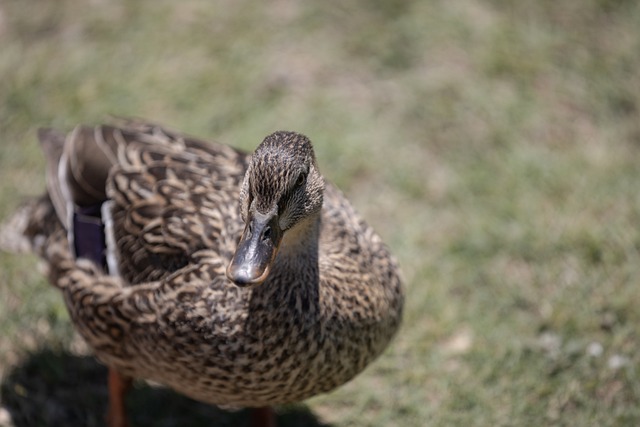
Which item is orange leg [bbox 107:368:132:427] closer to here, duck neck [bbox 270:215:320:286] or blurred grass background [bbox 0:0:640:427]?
blurred grass background [bbox 0:0:640:427]

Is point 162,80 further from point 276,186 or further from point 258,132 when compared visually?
point 276,186

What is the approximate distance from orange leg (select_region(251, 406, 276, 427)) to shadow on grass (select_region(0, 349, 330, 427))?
0.14 m

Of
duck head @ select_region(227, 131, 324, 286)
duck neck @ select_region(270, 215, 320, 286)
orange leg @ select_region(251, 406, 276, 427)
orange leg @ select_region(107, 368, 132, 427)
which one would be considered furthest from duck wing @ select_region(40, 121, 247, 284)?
orange leg @ select_region(251, 406, 276, 427)

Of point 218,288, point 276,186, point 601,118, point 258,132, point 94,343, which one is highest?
point 601,118

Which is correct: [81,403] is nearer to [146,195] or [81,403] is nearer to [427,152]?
[146,195]

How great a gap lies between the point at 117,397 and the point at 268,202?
1.49 m

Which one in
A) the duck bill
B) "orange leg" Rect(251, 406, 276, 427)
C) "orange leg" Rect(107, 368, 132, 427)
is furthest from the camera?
"orange leg" Rect(251, 406, 276, 427)

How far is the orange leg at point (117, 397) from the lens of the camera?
383 cm

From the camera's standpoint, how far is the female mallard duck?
3.01 meters

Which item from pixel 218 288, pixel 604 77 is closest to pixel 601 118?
pixel 604 77

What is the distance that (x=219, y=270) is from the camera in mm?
3258

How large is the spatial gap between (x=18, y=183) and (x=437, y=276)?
7.87ft

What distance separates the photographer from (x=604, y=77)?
5.69 metres

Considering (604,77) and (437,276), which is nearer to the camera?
(437,276)
